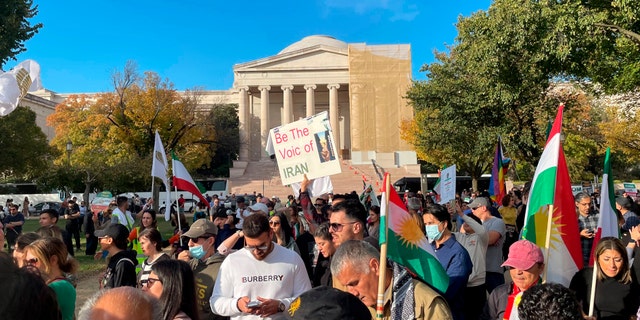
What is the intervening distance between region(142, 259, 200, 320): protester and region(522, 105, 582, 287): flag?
2693 millimetres

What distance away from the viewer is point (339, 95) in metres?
67.8

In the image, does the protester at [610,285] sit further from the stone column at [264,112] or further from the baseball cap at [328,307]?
the stone column at [264,112]

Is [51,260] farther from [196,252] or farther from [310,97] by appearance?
[310,97]

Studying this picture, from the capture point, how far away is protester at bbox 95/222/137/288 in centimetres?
491

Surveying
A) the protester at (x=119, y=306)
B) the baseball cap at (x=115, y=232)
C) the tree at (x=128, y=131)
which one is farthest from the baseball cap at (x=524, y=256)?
the tree at (x=128, y=131)

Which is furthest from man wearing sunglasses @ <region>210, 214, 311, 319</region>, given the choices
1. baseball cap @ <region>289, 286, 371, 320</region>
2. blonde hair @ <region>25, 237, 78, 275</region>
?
baseball cap @ <region>289, 286, 371, 320</region>

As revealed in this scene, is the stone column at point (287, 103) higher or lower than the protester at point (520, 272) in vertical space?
higher

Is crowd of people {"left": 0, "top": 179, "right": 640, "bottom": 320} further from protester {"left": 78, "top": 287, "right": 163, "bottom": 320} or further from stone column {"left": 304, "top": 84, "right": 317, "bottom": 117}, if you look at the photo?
stone column {"left": 304, "top": 84, "right": 317, "bottom": 117}

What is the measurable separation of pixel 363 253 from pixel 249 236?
1.27m

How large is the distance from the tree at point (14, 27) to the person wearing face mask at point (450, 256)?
60.7 ft

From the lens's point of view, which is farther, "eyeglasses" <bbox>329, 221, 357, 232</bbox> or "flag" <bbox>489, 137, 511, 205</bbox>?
"flag" <bbox>489, 137, 511, 205</bbox>

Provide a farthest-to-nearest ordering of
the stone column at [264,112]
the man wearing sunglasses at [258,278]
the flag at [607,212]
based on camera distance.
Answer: the stone column at [264,112] → the flag at [607,212] → the man wearing sunglasses at [258,278]

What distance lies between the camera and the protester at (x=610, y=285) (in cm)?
443

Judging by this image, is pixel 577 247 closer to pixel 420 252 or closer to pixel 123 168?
pixel 420 252
